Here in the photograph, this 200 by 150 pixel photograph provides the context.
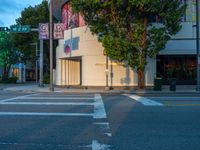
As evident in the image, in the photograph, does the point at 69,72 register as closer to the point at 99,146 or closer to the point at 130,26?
the point at 130,26

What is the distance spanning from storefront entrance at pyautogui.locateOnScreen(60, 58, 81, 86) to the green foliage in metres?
12.1

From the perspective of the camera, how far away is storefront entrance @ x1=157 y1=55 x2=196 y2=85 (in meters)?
39.6

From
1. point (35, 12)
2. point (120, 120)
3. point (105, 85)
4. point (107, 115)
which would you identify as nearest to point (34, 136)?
point (120, 120)

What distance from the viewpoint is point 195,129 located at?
36.4 feet

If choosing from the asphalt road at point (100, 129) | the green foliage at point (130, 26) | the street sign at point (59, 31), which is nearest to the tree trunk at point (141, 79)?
the green foliage at point (130, 26)

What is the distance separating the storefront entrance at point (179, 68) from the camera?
130ft

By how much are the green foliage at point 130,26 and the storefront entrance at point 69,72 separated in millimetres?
12065

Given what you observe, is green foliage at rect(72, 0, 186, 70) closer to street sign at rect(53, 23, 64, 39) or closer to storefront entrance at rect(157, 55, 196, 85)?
street sign at rect(53, 23, 64, 39)

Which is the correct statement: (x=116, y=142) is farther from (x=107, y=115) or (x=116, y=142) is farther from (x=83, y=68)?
(x=83, y=68)

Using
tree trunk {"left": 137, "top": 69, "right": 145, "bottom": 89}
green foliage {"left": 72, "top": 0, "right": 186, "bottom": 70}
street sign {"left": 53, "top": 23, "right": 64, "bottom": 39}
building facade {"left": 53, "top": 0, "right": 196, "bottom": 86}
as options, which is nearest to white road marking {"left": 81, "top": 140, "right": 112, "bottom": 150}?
green foliage {"left": 72, "top": 0, "right": 186, "bottom": 70}

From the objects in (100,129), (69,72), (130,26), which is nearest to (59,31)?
(130,26)

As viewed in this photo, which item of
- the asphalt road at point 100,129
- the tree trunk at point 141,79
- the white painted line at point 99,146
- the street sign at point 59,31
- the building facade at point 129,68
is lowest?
the white painted line at point 99,146

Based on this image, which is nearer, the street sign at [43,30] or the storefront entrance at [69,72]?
the street sign at [43,30]

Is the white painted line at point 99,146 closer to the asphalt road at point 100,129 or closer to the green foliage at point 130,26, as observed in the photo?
the asphalt road at point 100,129
